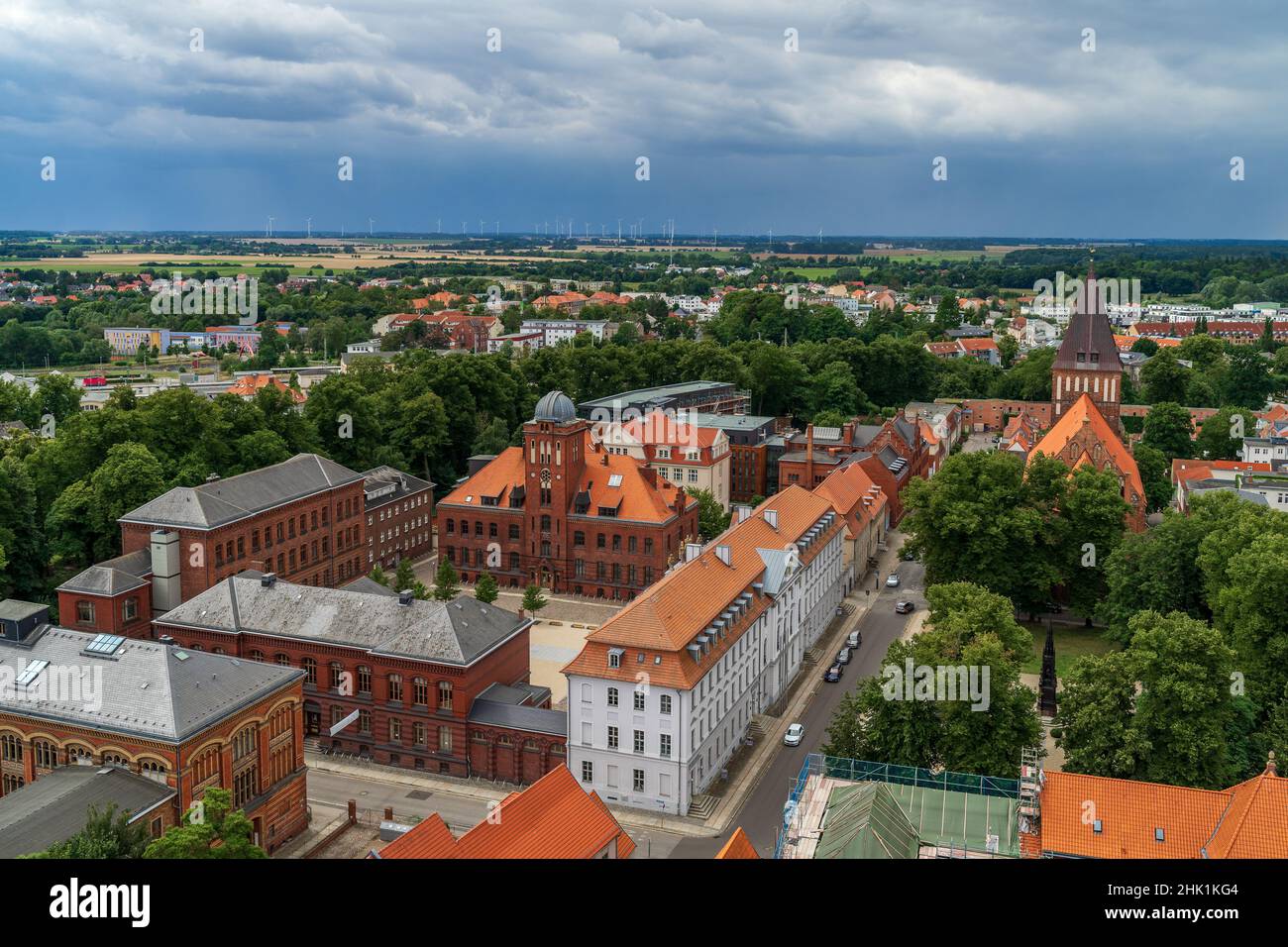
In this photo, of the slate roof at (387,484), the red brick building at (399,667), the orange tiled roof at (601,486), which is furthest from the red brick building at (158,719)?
the slate roof at (387,484)

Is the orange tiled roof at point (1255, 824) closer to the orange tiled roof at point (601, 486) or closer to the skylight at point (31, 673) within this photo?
the skylight at point (31, 673)

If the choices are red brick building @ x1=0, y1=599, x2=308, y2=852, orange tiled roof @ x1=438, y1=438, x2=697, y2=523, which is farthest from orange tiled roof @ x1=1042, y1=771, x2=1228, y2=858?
orange tiled roof @ x1=438, y1=438, x2=697, y2=523

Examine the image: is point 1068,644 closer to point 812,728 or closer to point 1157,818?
point 812,728

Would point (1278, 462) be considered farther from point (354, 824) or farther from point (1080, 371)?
point (354, 824)

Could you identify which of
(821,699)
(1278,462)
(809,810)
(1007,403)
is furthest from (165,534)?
(1007,403)

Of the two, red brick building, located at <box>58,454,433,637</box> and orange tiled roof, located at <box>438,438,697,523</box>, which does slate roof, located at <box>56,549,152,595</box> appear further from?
orange tiled roof, located at <box>438,438,697,523</box>
